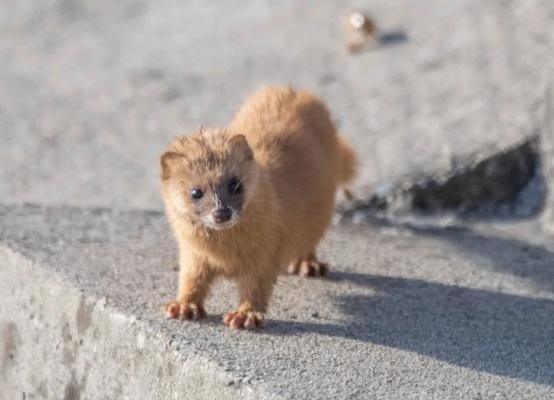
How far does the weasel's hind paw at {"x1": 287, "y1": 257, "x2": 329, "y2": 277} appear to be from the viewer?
4.79m

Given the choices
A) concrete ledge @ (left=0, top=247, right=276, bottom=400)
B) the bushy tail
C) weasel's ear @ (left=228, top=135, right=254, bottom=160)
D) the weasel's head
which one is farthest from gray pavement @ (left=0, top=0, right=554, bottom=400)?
weasel's ear @ (left=228, top=135, right=254, bottom=160)

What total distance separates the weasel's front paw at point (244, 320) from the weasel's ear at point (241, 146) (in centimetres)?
51

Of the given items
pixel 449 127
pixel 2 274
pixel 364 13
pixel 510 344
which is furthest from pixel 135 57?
pixel 510 344

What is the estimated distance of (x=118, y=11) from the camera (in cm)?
953

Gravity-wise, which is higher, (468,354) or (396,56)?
(396,56)

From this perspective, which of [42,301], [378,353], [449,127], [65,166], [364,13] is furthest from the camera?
[364,13]

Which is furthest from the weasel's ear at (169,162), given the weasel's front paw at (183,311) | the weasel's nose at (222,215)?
the weasel's front paw at (183,311)

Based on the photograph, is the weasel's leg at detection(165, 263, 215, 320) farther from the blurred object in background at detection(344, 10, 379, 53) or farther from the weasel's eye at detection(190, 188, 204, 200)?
the blurred object in background at detection(344, 10, 379, 53)

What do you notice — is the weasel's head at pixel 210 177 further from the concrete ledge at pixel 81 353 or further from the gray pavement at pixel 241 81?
the gray pavement at pixel 241 81

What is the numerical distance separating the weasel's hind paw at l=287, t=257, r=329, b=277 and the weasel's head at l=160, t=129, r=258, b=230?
71 cm

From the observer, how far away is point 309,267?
4.78 meters

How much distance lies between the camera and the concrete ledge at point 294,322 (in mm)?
3693

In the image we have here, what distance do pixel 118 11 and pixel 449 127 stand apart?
395 cm

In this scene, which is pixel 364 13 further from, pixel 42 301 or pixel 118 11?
pixel 42 301
